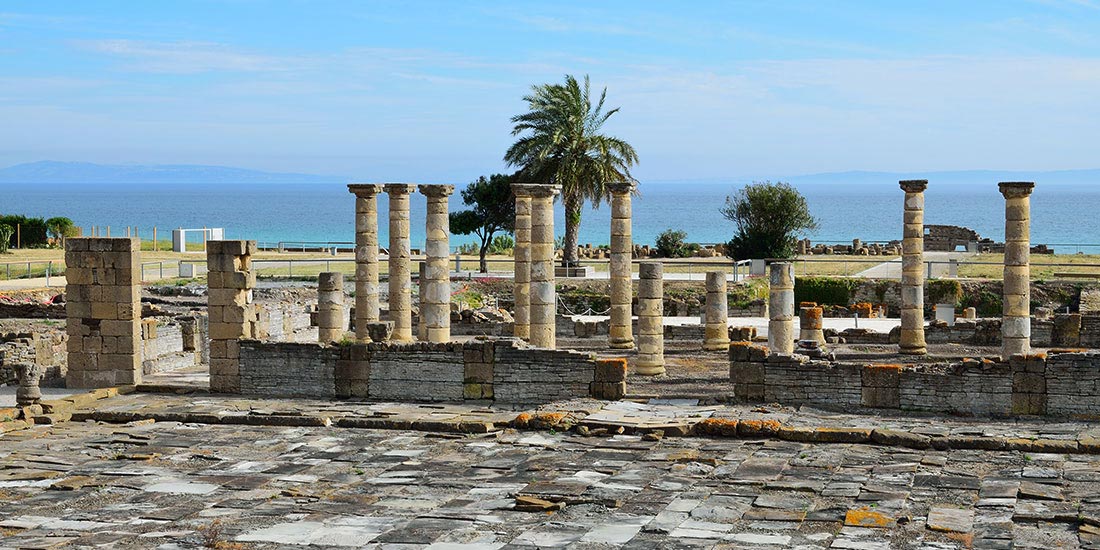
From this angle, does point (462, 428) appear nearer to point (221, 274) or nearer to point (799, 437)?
point (799, 437)

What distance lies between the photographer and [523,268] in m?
30.7

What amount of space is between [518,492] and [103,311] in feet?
36.9

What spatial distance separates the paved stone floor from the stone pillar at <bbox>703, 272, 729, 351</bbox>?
10.6m

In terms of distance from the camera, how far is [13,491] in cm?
1672

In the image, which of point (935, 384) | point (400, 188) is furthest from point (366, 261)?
point (935, 384)

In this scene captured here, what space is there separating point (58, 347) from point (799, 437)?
52.2 ft

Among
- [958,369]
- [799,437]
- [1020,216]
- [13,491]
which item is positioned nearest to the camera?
[13,491]

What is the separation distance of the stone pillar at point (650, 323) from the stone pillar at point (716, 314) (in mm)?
3182

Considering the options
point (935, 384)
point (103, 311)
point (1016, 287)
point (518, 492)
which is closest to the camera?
point (518, 492)

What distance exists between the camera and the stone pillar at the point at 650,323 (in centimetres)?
2675

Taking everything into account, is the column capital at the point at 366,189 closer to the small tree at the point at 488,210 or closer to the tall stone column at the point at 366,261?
the tall stone column at the point at 366,261

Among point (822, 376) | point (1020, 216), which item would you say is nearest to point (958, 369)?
point (822, 376)

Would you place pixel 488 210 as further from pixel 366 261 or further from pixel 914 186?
pixel 914 186

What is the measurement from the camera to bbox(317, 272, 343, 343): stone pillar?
92.2 ft
